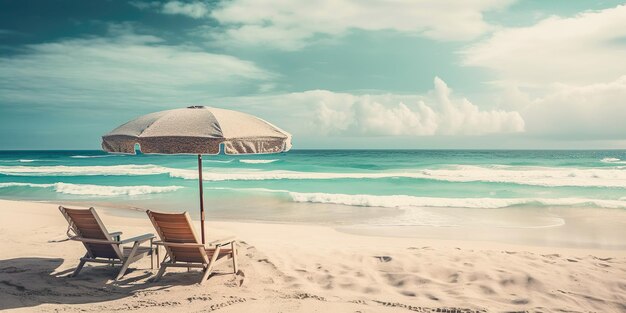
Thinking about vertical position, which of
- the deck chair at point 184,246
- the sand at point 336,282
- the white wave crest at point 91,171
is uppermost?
the deck chair at point 184,246

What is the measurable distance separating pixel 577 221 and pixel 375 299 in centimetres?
954

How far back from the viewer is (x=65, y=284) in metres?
5.96

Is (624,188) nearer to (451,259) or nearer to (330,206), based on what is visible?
(330,206)

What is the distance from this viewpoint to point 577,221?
12375 millimetres

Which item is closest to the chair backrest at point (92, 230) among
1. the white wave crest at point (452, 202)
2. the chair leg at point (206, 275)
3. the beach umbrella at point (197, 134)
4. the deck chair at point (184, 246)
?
the deck chair at point (184, 246)

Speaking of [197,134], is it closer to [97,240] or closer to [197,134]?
[197,134]

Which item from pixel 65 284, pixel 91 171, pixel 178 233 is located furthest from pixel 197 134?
pixel 91 171

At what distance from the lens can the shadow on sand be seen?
213 inches

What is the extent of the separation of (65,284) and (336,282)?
11.6 feet

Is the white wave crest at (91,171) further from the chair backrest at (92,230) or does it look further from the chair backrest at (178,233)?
the chair backrest at (178,233)

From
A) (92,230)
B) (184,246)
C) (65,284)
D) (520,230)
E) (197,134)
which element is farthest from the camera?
(520,230)

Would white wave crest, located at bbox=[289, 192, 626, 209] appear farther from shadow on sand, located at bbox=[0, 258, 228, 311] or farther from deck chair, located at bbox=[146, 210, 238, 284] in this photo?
shadow on sand, located at bbox=[0, 258, 228, 311]

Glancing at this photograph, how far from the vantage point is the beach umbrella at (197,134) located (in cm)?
526

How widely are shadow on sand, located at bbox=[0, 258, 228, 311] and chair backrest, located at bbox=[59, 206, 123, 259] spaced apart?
34cm
